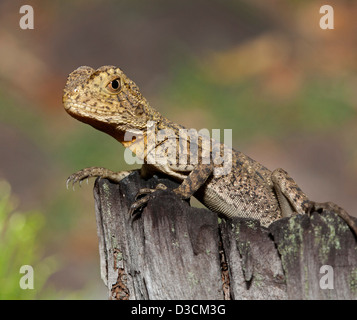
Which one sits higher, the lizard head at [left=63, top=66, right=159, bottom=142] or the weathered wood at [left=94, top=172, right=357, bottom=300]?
the lizard head at [left=63, top=66, right=159, bottom=142]

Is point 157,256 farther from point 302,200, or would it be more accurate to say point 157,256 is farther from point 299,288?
point 302,200

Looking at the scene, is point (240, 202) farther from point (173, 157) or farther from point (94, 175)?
point (94, 175)

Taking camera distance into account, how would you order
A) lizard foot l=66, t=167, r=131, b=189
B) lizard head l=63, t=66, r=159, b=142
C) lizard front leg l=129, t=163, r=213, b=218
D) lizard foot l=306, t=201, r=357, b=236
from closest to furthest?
lizard foot l=306, t=201, r=357, b=236
lizard front leg l=129, t=163, r=213, b=218
lizard head l=63, t=66, r=159, b=142
lizard foot l=66, t=167, r=131, b=189

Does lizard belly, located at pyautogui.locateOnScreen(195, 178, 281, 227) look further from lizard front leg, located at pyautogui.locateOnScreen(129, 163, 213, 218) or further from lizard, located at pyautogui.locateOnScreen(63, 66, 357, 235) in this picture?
lizard front leg, located at pyautogui.locateOnScreen(129, 163, 213, 218)

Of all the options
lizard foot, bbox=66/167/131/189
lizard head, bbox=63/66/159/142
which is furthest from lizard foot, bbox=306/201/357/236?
lizard foot, bbox=66/167/131/189

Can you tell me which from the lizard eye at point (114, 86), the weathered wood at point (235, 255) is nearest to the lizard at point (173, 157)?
the lizard eye at point (114, 86)

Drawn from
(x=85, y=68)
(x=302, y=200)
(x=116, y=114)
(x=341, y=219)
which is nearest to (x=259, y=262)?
(x=341, y=219)
